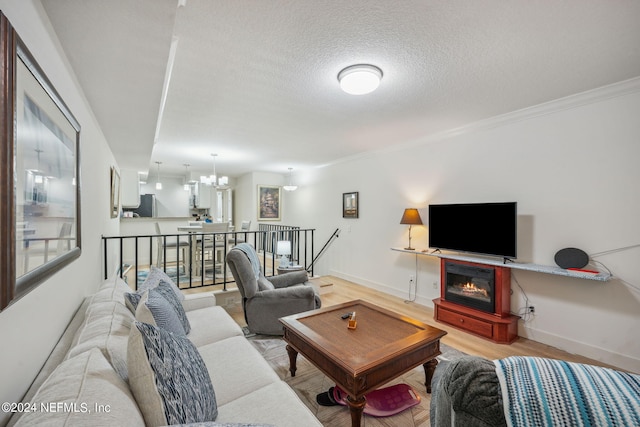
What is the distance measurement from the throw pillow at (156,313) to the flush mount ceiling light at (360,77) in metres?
2.02

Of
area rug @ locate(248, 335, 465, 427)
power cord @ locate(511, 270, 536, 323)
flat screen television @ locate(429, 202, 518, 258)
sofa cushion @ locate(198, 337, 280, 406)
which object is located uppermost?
flat screen television @ locate(429, 202, 518, 258)

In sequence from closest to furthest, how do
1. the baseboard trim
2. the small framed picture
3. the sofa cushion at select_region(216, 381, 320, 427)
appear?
1. the sofa cushion at select_region(216, 381, 320, 427)
2. the baseboard trim
3. the small framed picture

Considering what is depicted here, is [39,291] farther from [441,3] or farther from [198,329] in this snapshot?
[441,3]

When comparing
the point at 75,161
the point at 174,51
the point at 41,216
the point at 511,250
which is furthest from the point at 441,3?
the point at 511,250

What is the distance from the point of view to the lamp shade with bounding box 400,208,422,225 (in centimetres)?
385

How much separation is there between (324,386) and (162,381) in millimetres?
1574

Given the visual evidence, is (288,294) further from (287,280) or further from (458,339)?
(458,339)

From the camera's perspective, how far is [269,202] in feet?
24.7

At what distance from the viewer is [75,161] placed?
1592mm

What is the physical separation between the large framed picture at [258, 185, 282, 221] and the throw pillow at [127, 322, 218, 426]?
650 cm

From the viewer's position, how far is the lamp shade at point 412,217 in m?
3.85

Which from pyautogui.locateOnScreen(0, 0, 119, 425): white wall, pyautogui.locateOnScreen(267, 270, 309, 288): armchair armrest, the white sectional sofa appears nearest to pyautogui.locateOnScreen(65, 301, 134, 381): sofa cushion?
the white sectional sofa

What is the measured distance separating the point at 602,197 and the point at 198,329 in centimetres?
377

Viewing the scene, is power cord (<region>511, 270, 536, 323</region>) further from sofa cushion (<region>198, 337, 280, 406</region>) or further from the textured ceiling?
sofa cushion (<region>198, 337, 280, 406</region>)
